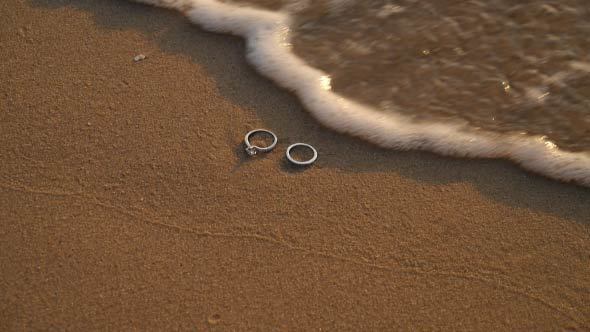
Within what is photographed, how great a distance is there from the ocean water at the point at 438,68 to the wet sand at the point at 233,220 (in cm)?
13

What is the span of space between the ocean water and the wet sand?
133mm

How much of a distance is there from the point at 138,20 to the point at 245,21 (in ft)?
2.07

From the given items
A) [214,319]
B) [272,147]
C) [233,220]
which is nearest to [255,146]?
[272,147]

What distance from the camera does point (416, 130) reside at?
2.63 metres

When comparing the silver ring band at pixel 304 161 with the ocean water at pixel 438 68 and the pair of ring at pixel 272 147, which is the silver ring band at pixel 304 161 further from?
the ocean water at pixel 438 68

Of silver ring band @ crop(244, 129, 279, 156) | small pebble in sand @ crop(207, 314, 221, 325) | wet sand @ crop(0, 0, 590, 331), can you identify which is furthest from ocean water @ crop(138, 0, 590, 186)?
small pebble in sand @ crop(207, 314, 221, 325)

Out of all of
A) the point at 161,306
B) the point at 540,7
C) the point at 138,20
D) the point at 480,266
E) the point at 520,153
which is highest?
the point at 540,7

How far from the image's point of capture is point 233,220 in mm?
2184

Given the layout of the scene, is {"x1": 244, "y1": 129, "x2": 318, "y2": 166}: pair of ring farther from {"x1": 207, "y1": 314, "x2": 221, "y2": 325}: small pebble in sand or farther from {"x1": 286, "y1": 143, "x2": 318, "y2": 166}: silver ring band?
{"x1": 207, "y1": 314, "x2": 221, "y2": 325}: small pebble in sand

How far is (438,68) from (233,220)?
154 centimetres

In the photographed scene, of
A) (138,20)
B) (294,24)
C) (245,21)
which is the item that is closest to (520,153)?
(294,24)

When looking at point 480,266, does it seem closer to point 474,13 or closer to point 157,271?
point 157,271

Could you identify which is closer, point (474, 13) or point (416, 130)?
point (416, 130)

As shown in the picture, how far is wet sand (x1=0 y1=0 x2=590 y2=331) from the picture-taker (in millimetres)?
1940
